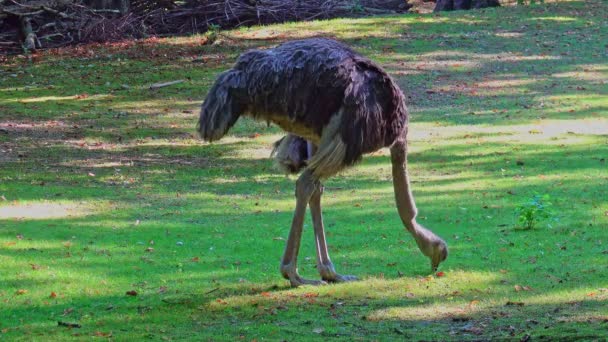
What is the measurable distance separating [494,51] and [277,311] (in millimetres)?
15223

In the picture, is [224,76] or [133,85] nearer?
[224,76]

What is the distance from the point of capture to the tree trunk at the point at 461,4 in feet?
91.8

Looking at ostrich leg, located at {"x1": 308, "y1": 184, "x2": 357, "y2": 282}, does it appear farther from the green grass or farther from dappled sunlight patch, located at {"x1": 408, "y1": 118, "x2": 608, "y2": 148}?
dappled sunlight patch, located at {"x1": 408, "y1": 118, "x2": 608, "y2": 148}

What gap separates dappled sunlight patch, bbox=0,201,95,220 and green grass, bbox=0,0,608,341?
0.06 metres

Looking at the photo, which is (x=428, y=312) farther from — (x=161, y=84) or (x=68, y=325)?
(x=161, y=84)

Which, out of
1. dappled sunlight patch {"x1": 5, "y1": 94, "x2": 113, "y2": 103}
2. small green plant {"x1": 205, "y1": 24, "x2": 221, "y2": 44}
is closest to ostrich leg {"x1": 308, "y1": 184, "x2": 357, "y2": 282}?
dappled sunlight patch {"x1": 5, "y1": 94, "x2": 113, "y2": 103}

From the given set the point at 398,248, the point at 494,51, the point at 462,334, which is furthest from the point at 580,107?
the point at 462,334

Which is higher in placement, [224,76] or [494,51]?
[224,76]

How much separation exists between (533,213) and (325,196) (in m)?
3.26

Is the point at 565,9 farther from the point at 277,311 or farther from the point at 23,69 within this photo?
the point at 277,311

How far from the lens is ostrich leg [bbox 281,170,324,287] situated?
898cm

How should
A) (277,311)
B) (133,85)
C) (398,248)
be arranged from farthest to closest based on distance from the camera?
1. (133,85)
2. (398,248)
3. (277,311)

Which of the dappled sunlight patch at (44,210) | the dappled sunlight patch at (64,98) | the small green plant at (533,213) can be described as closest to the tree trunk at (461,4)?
the dappled sunlight patch at (64,98)

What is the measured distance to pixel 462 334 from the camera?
A: 24.9ft
